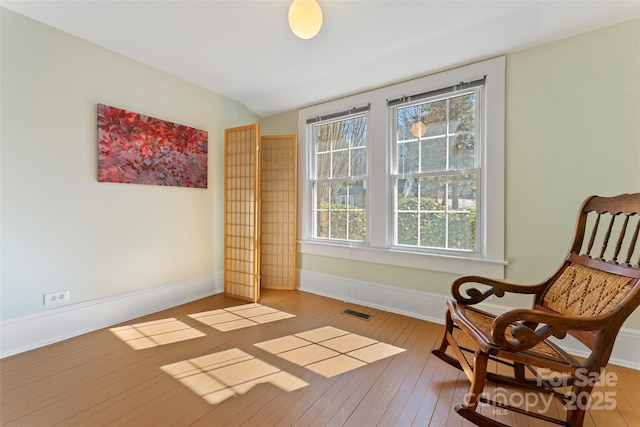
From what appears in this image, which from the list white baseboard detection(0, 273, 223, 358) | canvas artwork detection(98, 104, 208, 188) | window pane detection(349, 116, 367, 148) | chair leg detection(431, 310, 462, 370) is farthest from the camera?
window pane detection(349, 116, 367, 148)

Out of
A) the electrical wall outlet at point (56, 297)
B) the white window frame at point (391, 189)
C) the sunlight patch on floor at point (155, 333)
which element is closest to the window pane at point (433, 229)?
the white window frame at point (391, 189)

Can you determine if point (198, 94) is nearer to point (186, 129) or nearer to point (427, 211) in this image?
point (186, 129)

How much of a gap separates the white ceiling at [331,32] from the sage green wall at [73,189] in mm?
217

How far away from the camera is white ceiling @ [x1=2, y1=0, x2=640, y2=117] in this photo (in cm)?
195

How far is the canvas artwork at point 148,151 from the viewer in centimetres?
249

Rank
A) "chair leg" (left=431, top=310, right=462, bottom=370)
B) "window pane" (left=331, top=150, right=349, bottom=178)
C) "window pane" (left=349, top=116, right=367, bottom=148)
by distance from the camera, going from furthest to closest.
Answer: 1. "window pane" (left=331, top=150, right=349, bottom=178)
2. "window pane" (left=349, top=116, right=367, bottom=148)
3. "chair leg" (left=431, top=310, right=462, bottom=370)

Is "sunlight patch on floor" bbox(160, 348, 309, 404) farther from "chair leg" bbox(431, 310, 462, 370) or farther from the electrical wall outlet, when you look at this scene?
the electrical wall outlet

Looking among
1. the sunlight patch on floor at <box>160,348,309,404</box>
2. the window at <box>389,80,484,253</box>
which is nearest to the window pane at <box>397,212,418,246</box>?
the window at <box>389,80,484,253</box>

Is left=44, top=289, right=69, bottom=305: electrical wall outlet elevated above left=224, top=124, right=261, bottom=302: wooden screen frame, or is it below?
below

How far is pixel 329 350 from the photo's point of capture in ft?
6.91

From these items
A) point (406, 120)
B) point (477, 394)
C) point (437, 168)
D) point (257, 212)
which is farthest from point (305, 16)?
point (477, 394)

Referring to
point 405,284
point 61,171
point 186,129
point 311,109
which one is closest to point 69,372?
point 61,171

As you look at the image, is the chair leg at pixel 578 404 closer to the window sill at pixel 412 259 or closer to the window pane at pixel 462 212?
the window sill at pixel 412 259

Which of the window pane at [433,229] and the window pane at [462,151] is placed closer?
the window pane at [462,151]
